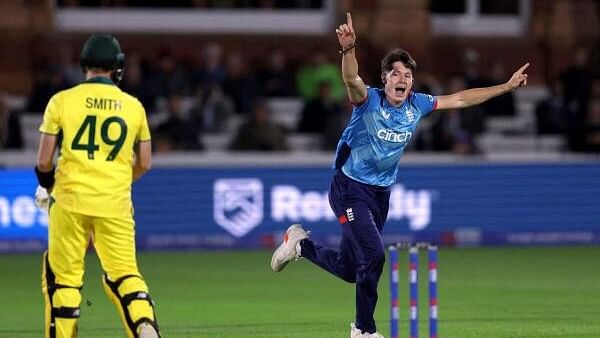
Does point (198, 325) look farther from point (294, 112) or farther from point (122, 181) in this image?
point (294, 112)

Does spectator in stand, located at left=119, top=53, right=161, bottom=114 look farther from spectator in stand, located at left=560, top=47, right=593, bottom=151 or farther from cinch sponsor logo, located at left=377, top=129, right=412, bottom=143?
cinch sponsor logo, located at left=377, top=129, right=412, bottom=143

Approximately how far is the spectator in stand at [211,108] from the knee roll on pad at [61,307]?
1404 centimetres

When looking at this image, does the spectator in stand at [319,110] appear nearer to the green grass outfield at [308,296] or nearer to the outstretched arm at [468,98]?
the green grass outfield at [308,296]

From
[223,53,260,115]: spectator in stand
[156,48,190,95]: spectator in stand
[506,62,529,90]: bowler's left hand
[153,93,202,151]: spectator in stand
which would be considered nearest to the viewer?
[506,62,529,90]: bowler's left hand

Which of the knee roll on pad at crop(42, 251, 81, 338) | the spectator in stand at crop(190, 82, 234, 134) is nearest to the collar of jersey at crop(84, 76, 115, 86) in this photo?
the knee roll on pad at crop(42, 251, 81, 338)

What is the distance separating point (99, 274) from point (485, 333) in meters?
6.40

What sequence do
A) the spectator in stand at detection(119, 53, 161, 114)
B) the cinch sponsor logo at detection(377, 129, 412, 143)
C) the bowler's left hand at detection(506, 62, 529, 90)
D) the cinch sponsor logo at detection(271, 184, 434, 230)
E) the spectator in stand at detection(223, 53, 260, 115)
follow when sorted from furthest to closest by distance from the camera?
the spectator in stand at detection(223, 53, 260, 115) → the spectator in stand at detection(119, 53, 161, 114) → the cinch sponsor logo at detection(271, 184, 434, 230) → the bowler's left hand at detection(506, 62, 529, 90) → the cinch sponsor logo at detection(377, 129, 412, 143)

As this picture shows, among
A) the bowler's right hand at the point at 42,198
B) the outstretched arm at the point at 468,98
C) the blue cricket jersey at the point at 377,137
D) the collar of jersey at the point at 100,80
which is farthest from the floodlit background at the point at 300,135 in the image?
the collar of jersey at the point at 100,80

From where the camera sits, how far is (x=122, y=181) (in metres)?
9.77

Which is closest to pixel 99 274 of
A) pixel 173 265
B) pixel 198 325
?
pixel 173 265

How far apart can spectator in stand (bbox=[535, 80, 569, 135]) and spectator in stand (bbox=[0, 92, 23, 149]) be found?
8.43 m

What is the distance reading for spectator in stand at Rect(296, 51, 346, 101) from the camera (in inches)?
981

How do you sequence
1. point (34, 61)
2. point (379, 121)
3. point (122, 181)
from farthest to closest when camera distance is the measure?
1. point (34, 61)
2. point (379, 121)
3. point (122, 181)

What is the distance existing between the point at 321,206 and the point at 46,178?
1091cm
